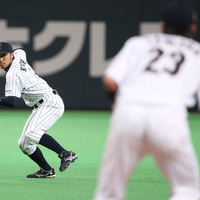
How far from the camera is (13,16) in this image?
18375 mm

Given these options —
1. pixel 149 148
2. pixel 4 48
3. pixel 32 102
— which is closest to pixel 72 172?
pixel 32 102

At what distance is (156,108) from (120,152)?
1.28ft

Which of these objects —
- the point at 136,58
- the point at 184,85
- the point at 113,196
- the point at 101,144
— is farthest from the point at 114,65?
the point at 101,144

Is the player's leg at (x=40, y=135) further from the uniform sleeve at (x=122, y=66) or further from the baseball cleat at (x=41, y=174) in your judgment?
the uniform sleeve at (x=122, y=66)

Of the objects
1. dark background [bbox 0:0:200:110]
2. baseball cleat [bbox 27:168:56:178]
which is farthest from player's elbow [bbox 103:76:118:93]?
dark background [bbox 0:0:200:110]

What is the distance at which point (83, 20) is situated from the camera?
18422 millimetres

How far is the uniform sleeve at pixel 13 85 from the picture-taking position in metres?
8.09

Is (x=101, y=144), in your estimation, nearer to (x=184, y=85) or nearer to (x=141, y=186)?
(x=141, y=186)

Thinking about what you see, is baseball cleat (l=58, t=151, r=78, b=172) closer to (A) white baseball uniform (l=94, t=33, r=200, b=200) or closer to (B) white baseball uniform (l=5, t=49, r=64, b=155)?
(B) white baseball uniform (l=5, t=49, r=64, b=155)

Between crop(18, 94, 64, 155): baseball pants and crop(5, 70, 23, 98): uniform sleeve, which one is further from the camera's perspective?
crop(18, 94, 64, 155): baseball pants

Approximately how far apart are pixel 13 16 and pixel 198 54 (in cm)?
1420

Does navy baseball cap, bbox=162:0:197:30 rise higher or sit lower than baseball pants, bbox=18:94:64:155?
higher

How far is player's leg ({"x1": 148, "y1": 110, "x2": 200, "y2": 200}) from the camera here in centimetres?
444

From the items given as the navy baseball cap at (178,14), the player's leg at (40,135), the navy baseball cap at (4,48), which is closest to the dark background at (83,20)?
the player's leg at (40,135)
